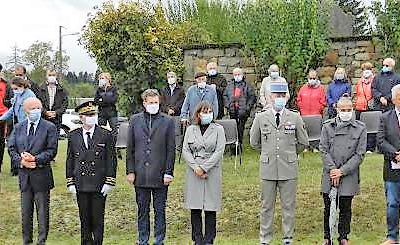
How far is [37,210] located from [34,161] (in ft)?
2.06

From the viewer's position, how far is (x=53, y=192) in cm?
1134

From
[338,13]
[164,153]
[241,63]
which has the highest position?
[338,13]

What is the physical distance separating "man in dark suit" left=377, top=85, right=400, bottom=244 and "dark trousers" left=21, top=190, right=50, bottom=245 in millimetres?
3988

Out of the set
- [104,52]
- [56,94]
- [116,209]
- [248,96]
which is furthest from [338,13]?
[116,209]

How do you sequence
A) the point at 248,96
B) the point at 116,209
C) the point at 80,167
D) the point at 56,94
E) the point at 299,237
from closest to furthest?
the point at 80,167, the point at 299,237, the point at 116,209, the point at 56,94, the point at 248,96

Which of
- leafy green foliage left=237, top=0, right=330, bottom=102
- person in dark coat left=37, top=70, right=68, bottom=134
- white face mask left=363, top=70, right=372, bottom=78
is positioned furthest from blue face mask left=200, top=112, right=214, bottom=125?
leafy green foliage left=237, top=0, right=330, bottom=102

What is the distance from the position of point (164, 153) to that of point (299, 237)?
2195mm

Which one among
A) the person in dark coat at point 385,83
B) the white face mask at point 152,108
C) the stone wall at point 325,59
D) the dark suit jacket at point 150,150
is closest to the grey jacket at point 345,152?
the dark suit jacket at point 150,150

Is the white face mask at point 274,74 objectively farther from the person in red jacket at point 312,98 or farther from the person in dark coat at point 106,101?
the person in dark coat at point 106,101

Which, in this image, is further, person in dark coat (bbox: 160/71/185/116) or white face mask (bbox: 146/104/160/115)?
person in dark coat (bbox: 160/71/185/116)

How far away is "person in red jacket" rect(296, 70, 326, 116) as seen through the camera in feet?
44.9

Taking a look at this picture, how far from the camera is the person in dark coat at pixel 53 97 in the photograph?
12.5m

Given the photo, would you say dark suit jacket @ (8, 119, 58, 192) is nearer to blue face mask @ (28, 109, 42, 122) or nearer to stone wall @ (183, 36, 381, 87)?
blue face mask @ (28, 109, 42, 122)

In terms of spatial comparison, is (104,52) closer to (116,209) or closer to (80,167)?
(116,209)
